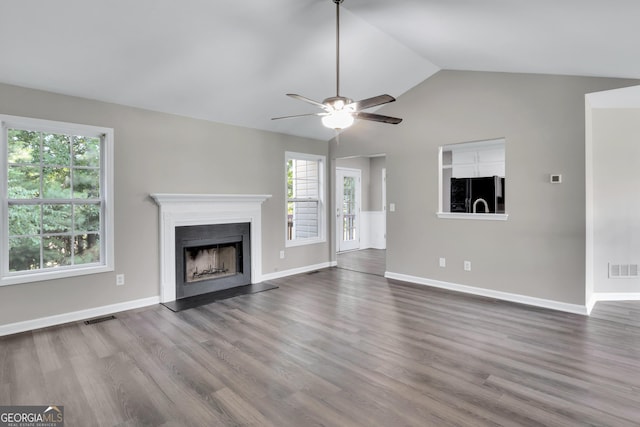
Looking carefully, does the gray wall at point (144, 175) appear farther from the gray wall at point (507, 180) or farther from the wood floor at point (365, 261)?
the gray wall at point (507, 180)

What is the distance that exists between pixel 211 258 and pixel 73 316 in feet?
5.96

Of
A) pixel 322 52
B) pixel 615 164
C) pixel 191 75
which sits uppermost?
pixel 322 52

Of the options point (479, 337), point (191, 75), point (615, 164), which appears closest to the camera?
point (479, 337)

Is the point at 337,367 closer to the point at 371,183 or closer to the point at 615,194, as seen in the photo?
the point at 615,194

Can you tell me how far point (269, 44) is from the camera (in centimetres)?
354

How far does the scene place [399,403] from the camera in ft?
7.13

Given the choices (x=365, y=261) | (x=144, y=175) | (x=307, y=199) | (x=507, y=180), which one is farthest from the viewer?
(x=365, y=261)

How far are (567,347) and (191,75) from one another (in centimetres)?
461

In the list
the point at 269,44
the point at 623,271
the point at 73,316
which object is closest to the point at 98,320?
the point at 73,316

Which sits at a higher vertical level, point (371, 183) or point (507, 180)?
point (371, 183)

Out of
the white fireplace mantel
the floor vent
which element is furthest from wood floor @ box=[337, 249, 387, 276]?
the floor vent

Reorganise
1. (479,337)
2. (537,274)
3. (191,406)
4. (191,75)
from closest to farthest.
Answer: (191,406) < (479,337) < (191,75) < (537,274)

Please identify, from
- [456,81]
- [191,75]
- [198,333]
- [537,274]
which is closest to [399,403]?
[198,333]

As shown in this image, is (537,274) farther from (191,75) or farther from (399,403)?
(191,75)
